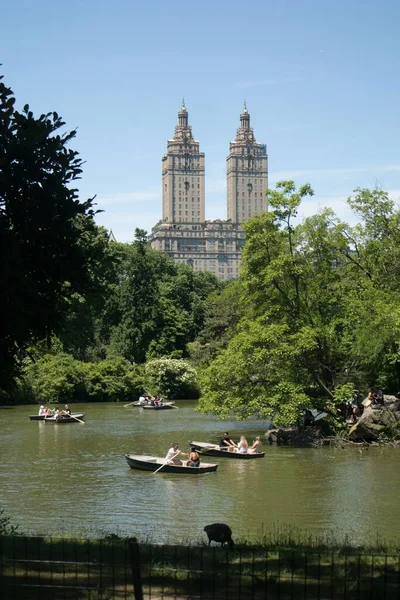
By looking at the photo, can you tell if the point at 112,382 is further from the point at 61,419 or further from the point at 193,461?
the point at 193,461

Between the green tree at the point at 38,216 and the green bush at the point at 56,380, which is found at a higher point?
the green tree at the point at 38,216

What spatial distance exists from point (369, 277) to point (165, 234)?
164853mm

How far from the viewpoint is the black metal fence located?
8203 millimetres

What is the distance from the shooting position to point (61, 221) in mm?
11547

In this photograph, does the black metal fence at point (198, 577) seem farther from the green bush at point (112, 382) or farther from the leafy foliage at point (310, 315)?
the green bush at point (112, 382)

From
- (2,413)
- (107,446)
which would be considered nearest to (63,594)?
(107,446)

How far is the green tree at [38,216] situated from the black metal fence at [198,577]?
292 cm

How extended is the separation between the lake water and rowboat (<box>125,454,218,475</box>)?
230mm

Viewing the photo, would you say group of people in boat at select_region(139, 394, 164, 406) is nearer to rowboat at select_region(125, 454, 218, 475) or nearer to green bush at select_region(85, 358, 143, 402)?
green bush at select_region(85, 358, 143, 402)

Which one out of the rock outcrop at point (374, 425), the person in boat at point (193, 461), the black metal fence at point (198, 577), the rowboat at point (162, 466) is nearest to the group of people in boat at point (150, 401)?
the rock outcrop at point (374, 425)

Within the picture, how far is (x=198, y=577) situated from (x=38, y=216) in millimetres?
5242

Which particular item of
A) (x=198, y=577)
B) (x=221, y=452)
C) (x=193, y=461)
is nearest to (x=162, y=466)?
(x=193, y=461)

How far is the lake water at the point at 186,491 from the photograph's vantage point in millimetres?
17750

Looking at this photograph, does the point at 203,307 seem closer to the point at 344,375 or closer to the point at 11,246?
the point at 344,375
